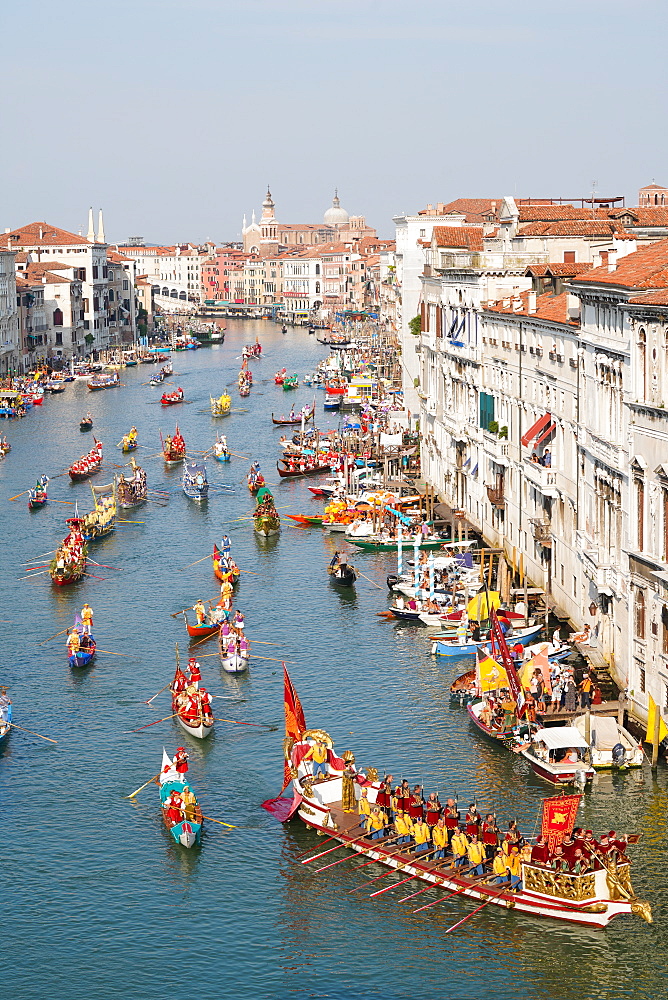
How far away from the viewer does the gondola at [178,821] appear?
113 ft

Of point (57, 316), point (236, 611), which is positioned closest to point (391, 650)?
point (236, 611)

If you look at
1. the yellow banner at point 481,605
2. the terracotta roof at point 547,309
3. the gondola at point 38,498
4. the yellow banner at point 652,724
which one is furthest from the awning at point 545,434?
the gondola at point 38,498

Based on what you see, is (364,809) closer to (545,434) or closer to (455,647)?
(455,647)

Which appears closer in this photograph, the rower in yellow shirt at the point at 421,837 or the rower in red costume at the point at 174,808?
the rower in yellow shirt at the point at 421,837

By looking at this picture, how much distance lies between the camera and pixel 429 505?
6869 centimetres

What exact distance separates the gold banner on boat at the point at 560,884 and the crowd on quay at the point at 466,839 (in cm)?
14

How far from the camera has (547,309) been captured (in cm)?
5241

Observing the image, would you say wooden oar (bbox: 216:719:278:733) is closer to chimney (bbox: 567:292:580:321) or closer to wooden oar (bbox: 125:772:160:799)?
wooden oar (bbox: 125:772:160:799)

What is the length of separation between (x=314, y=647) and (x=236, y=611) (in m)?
4.87

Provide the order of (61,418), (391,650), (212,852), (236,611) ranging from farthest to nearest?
(61,418)
(236,611)
(391,650)
(212,852)

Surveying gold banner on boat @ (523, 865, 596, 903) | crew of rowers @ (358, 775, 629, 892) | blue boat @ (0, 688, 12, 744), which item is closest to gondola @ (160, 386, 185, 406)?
blue boat @ (0, 688, 12, 744)

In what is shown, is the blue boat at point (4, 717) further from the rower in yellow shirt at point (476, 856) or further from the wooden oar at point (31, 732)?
the rower in yellow shirt at point (476, 856)

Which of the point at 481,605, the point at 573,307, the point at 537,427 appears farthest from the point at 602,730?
the point at 537,427

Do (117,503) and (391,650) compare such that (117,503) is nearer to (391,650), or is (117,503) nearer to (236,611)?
(236,611)
